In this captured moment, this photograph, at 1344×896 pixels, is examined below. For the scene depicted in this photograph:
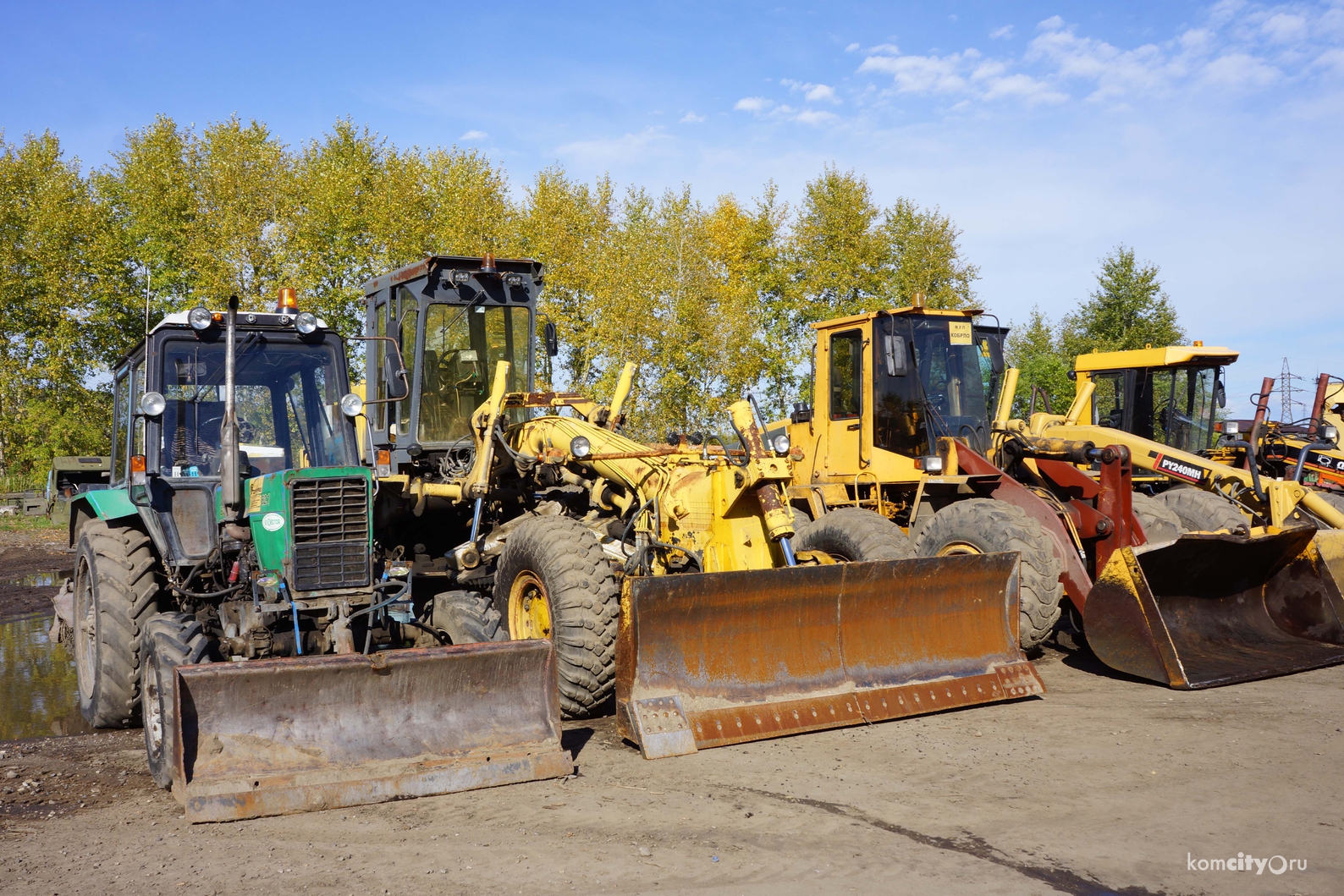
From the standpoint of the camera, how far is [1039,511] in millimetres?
8258

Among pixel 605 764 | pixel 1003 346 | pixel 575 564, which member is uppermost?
pixel 1003 346

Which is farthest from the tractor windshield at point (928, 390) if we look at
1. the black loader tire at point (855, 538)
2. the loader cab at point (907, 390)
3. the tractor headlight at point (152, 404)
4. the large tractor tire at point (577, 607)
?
the tractor headlight at point (152, 404)

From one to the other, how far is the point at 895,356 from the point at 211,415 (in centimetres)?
570

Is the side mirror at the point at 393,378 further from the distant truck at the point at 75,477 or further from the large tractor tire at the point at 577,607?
the distant truck at the point at 75,477

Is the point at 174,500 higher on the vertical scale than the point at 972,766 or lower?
higher

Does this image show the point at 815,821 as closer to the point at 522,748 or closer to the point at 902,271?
the point at 522,748

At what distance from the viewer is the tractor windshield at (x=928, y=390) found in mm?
Answer: 9914

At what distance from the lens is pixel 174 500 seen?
22.0ft

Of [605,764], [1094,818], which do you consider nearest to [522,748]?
[605,764]

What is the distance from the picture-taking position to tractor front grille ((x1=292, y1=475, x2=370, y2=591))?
5797mm

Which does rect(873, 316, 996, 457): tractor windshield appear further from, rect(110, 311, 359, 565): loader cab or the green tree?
the green tree

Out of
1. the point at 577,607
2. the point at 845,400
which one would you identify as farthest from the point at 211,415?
the point at 845,400

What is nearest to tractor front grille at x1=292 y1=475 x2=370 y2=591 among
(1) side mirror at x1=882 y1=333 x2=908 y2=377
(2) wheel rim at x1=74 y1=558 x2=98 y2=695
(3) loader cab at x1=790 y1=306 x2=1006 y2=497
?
(2) wheel rim at x1=74 y1=558 x2=98 y2=695

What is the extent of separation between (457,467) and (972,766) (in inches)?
191
